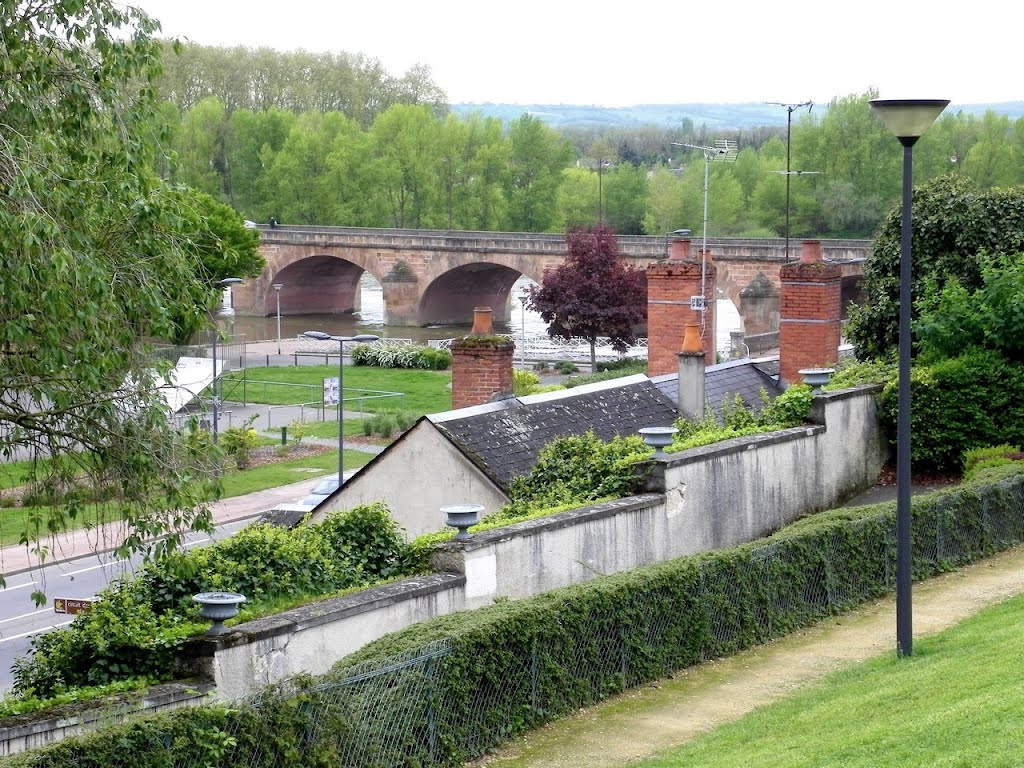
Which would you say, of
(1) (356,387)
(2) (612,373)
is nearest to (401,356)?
(1) (356,387)

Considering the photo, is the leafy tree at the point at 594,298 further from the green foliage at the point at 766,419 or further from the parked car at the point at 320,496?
the green foliage at the point at 766,419

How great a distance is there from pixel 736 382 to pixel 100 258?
13.8 meters

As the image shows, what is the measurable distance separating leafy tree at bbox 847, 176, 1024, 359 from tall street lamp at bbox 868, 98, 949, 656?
10.1 m

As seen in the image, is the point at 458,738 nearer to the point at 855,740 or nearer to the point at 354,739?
the point at 354,739

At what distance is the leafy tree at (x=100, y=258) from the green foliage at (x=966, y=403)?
40.8 ft

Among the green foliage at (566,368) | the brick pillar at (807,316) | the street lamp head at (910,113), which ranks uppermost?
the street lamp head at (910,113)

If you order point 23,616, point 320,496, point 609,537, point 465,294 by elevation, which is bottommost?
Answer: point 23,616

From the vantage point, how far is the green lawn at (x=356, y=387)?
47.8 metres

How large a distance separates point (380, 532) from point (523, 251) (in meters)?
62.9

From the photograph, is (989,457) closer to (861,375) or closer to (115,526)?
(861,375)

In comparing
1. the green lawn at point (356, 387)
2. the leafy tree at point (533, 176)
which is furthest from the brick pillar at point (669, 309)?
the leafy tree at point (533, 176)

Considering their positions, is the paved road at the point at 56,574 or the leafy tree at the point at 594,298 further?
the leafy tree at the point at 594,298

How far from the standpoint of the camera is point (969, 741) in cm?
813

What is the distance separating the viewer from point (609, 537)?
1448 centimetres
